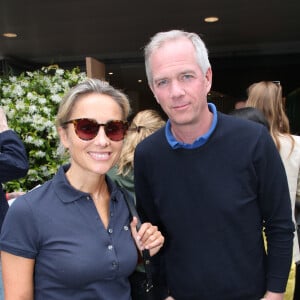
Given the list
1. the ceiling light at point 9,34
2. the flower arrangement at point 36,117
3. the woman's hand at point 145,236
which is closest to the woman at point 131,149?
the flower arrangement at point 36,117

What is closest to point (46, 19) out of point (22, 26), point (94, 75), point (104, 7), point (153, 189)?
point (22, 26)

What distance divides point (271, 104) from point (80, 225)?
2.05 meters

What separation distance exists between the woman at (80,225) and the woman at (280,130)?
1.47m

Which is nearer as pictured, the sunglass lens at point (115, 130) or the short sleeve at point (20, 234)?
the short sleeve at point (20, 234)

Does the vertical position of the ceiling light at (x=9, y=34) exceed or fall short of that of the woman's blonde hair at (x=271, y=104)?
it exceeds it

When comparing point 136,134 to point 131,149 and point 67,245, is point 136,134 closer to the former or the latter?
point 131,149

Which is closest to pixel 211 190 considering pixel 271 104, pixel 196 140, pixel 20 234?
pixel 196 140

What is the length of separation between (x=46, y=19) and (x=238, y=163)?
6125 millimetres

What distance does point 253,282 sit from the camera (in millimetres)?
1697

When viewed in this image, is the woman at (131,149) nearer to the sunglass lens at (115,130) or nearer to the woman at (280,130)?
the woman at (280,130)

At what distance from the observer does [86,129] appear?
1.47 metres

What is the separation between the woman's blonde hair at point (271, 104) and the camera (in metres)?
2.89

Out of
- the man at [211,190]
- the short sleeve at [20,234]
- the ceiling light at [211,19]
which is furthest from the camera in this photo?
the ceiling light at [211,19]

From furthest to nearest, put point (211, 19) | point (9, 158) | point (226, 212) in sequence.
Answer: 1. point (211, 19)
2. point (9, 158)
3. point (226, 212)
